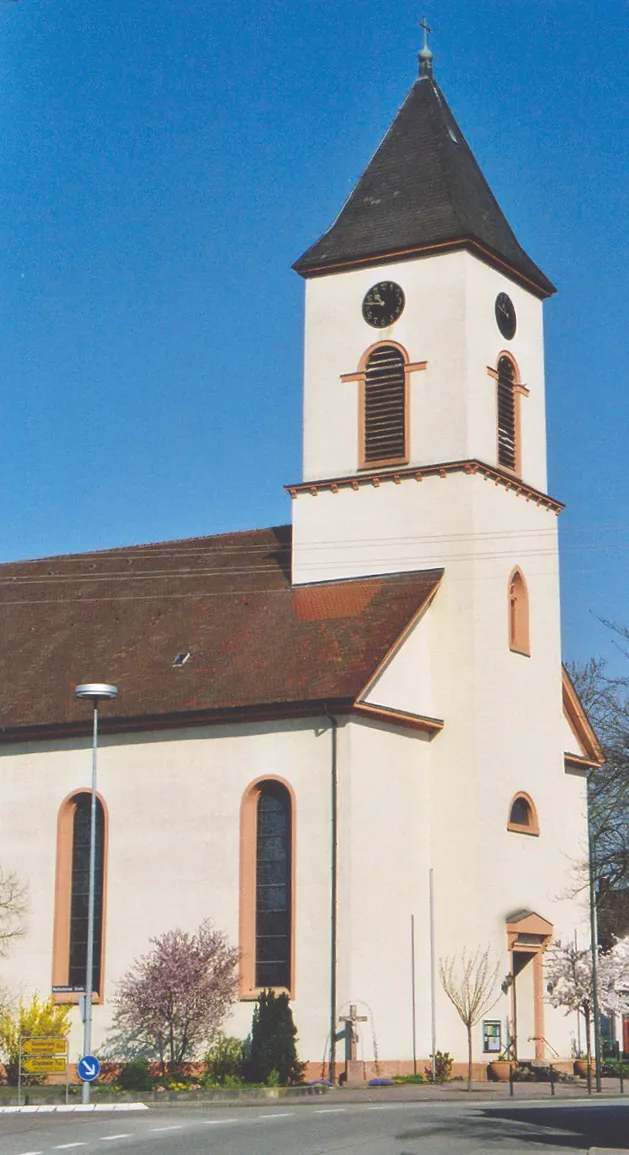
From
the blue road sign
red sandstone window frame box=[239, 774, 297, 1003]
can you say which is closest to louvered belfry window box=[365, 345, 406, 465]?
red sandstone window frame box=[239, 774, 297, 1003]

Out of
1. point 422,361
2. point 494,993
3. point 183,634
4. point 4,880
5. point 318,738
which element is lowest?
point 494,993

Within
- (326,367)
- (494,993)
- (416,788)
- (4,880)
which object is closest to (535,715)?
(416,788)

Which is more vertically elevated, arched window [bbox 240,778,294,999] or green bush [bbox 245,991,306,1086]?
arched window [bbox 240,778,294,999]

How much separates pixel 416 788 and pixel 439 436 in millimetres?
8255

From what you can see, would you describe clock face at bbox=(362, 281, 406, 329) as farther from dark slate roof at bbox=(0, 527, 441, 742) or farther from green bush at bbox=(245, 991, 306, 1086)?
green bush at bbox=(245, 991, 306, 1086)

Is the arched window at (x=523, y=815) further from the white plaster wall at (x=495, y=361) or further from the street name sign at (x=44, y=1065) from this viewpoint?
the street name sign at (x=44, y=1065)

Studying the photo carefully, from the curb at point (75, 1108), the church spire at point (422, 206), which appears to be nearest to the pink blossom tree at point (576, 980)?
the curb at point (75, 1108)

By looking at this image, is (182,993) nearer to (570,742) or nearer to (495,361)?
(570,742)

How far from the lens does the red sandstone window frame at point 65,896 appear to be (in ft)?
125

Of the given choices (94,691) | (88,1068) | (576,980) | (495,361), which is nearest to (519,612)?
(495,361)

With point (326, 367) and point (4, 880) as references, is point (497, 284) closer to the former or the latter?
point (326, 367)

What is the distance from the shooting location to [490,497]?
4038 cm

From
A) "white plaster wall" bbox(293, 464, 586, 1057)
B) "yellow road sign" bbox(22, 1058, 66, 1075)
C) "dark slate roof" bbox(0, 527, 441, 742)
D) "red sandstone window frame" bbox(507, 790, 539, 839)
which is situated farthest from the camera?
"red sandstone window frame" bbox(507, 790, 539, 839)

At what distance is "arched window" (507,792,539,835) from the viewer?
129 ft
